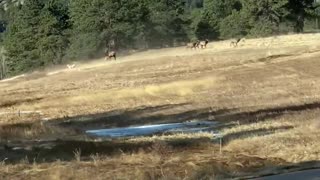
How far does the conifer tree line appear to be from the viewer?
9488 centimetres

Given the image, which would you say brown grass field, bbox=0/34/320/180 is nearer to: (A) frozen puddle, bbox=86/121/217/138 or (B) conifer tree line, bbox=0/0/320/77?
(A) frozen puddle, bbox=86/121/217/138

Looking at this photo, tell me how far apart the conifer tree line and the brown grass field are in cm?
3424

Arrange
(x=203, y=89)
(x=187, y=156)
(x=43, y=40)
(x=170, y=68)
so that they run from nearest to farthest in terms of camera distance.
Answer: (x=187, y=156) → (x=203, y=89) → (x=170, y=68) → (x=43, y=40)

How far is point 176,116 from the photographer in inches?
1091

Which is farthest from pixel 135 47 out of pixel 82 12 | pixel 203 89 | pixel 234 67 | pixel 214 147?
pixel 214 147

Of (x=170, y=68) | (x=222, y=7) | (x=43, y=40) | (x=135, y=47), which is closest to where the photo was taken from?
(x=170, y=68)

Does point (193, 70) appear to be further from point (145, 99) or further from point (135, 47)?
point (135, 47)

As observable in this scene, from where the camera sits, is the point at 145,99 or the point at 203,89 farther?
the point at 203,89

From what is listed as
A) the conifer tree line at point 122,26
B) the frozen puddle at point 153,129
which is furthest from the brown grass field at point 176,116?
the conifer tree line at point 122,26

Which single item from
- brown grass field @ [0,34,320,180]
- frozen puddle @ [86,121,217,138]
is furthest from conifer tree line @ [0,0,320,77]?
frozen puddle @ [86,121,217,138]

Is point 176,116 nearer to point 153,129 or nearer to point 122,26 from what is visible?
point 153,129

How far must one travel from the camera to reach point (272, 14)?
314 ft

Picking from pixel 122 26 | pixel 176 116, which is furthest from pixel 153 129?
pixel 122 26

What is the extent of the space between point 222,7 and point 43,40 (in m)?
30.4
